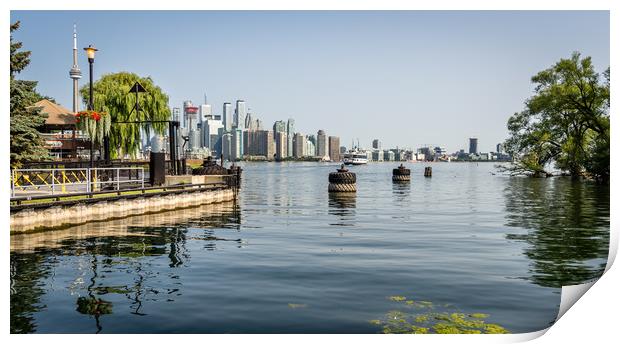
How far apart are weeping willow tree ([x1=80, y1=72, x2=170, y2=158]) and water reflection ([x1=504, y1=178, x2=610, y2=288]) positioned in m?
33.2

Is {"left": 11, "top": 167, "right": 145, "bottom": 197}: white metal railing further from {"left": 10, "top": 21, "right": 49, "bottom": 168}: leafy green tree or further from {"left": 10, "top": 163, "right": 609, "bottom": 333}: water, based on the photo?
{"left": 10, "top": 163, "right": 609, "bottom": 333}: water

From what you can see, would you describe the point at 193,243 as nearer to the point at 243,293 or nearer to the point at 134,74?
the point at 243,293

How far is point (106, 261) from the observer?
17031 mm

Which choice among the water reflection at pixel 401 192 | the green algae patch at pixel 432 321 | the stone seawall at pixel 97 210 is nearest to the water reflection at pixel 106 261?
the stone seawall at pixel 97 210

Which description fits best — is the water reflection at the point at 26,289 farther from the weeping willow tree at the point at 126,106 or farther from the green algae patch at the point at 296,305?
the weeping willow tree at the point at 126,106

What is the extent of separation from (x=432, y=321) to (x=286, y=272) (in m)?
5.38

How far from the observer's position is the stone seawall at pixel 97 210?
21734 mm

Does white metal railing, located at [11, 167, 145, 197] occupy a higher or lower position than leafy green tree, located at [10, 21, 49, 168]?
lower

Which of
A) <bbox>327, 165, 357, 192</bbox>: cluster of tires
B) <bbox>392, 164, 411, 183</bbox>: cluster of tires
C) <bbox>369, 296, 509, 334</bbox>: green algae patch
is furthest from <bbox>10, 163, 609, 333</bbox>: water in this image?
<bbox>392, 164, 411, 183</bbox>: cluster of tires

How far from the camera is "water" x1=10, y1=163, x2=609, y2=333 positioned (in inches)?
441

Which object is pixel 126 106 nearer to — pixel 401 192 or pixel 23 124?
pixel 401 192

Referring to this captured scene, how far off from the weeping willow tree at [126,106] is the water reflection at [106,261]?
27373 mm

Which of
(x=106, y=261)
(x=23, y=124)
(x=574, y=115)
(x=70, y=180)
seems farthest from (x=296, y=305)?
(x=574, y=115)
